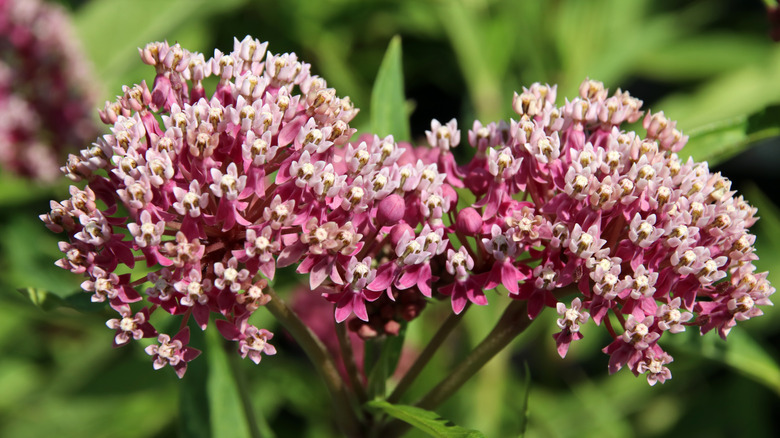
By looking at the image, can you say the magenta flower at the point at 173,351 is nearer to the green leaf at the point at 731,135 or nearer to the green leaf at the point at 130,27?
the green leaf at the point at 731,135

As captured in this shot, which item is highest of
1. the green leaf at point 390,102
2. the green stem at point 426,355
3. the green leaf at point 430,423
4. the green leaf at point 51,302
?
the green leaf at point 390,102

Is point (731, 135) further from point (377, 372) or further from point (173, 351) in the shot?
point (173, 351)

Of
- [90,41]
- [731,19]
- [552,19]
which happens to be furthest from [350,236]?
[731,19]

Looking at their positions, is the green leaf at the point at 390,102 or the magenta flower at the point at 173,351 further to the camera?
the green leaf at the point at 390,102

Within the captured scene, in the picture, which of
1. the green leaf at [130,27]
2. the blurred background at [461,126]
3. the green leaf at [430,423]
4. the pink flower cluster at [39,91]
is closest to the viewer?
the green leaf at [430,423]

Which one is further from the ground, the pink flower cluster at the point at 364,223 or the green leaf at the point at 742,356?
the pink flower cluster at the point at 364,223

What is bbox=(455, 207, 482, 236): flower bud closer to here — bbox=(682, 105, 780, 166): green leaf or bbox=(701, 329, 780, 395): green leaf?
bbox=(682, 105, 780, 166): green leaf

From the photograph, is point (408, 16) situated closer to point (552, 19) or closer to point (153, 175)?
point (552, 19)

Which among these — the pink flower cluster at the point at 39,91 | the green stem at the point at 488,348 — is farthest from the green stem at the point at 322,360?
the pink flower cluster at the point at 39,91
